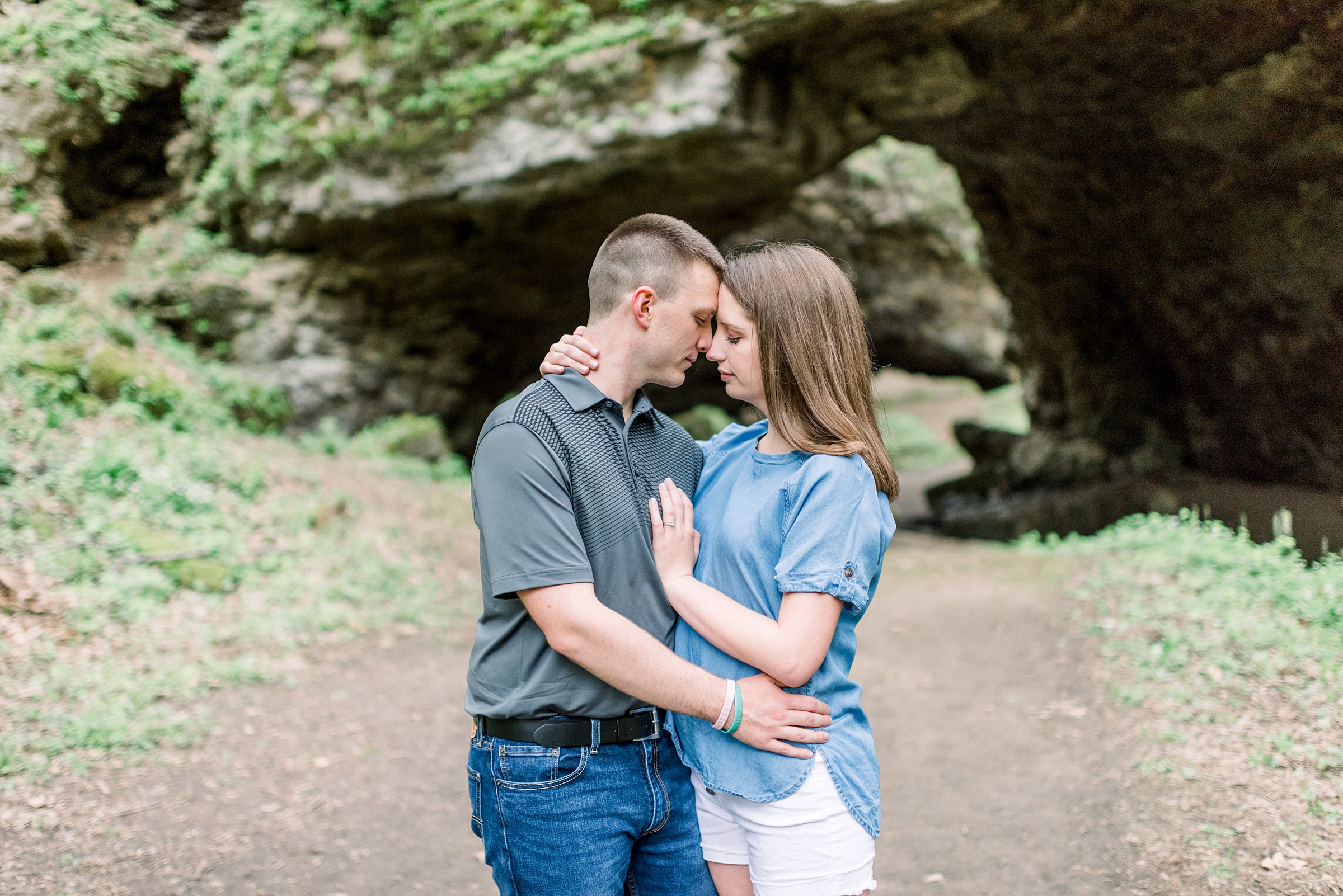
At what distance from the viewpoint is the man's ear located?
2307 millimetres

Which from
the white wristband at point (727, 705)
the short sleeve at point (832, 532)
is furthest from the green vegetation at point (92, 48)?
the white wristband at point (727, 705)

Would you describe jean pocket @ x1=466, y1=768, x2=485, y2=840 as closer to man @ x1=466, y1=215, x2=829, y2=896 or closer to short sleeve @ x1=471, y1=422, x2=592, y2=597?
man @ x1=466, y1=215, x2=829, y2=896

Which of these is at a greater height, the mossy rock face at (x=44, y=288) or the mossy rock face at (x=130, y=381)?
the mossy rock face at (x=44, y=288)

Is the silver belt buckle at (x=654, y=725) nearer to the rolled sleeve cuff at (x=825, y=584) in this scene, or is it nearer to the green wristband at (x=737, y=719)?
the green wristband at (x=737, y=719)

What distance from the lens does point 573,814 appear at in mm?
2086

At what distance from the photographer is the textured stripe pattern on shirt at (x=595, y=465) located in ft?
7.05

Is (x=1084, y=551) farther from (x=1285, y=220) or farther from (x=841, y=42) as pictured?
(x=841, y=42)

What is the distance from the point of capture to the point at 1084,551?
9320mm

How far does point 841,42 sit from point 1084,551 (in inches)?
233

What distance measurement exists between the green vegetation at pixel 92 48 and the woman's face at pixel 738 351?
9.25 m

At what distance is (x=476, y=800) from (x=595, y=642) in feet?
2.07

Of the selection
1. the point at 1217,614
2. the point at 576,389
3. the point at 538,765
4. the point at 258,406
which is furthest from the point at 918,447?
the point at 538,765

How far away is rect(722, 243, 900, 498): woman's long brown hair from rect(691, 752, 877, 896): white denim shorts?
77 cm

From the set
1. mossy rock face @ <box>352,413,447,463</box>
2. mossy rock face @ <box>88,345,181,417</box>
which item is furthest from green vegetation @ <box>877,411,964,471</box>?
mossy rock face @ <box>88,345,181,417</box>
